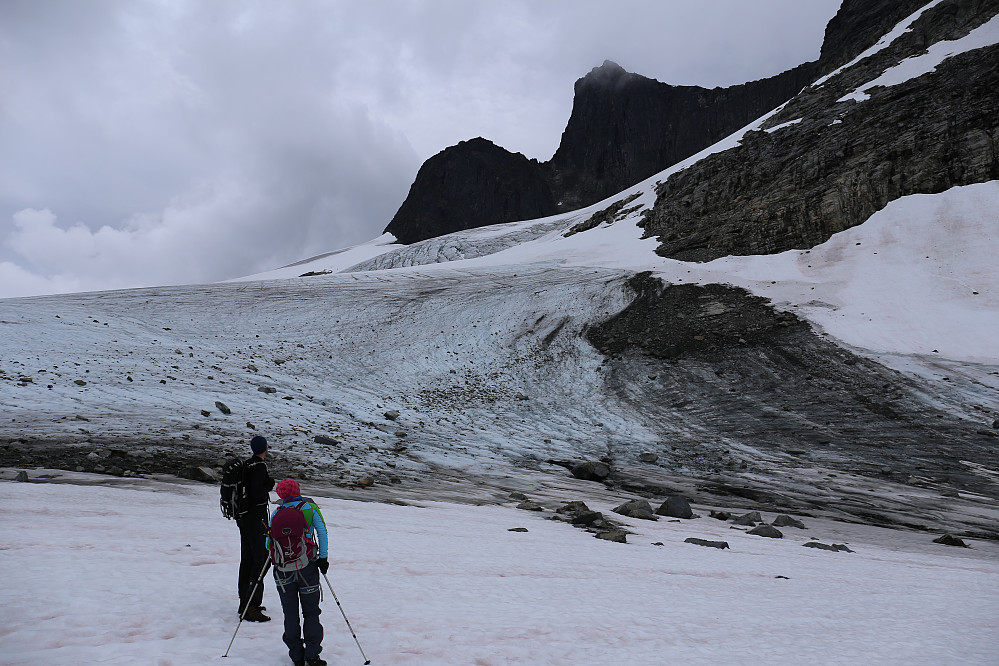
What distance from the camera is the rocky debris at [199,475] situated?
42.0 ft

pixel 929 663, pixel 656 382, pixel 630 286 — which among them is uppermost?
pixel 630 286

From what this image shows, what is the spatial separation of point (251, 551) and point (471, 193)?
11888 cm

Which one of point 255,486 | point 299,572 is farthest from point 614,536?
point 299,572

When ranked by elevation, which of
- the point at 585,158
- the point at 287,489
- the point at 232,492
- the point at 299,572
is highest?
the point at 585,158

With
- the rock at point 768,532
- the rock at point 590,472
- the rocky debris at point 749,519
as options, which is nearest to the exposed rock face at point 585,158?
the rock at point 590,472

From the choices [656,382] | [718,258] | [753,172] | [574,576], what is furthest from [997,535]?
[753,172]

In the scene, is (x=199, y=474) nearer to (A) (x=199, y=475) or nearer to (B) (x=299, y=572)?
(A) (x=199, y=475)

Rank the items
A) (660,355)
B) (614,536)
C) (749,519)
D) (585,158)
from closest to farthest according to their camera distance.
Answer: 1. (614,536)
2. (749,519)
3. (660,355)
4. (585,158)

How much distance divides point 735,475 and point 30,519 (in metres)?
17.3

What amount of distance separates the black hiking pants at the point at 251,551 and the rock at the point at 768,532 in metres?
10.5

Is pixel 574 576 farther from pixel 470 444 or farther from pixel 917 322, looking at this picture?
pixel 917 322

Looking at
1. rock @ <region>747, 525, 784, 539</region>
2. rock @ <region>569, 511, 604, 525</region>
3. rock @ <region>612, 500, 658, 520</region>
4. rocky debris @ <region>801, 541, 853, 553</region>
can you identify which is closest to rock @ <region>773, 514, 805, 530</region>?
rock @ <region>747, 525, 784, 539</region>

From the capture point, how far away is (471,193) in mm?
120312

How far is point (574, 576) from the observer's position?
843 cm
